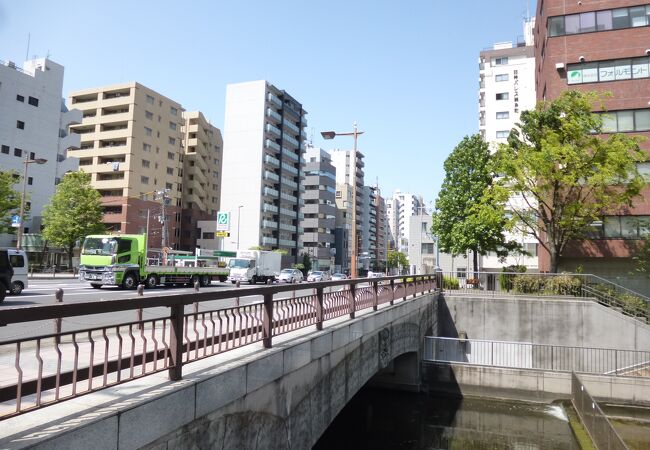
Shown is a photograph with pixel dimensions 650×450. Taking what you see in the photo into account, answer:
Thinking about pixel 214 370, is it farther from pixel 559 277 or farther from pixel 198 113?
pixel 198 113

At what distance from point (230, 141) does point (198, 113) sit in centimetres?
1053

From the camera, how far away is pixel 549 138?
2567 centimetres

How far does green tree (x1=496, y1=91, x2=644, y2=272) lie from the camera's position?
2470 cm

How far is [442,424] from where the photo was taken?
57.7 feet

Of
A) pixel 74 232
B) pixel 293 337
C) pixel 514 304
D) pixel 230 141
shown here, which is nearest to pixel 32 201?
pixel 74 232

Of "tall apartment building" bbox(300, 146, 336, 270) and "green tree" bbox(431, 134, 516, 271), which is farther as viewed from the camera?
"tall apartment building" bbox(300, 146, 336, 270)

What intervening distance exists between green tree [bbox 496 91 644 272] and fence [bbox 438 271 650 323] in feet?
6.34

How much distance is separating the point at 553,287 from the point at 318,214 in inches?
2757

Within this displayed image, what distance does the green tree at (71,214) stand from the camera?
156ft

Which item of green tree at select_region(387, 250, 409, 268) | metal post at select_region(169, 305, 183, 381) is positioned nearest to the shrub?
metal post at select_region(169, 305, 183, 381)

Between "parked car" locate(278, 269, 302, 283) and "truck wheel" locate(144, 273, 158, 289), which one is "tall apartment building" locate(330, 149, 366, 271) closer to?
"parked car" locate(278, 269, 302, 283)

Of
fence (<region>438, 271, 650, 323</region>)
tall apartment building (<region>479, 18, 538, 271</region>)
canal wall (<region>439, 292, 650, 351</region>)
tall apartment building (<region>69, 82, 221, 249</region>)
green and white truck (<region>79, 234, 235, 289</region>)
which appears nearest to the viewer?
canal wall (<region>439, 292, 650, 351</region>)

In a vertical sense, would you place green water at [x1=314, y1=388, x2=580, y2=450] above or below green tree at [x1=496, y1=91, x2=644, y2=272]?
below

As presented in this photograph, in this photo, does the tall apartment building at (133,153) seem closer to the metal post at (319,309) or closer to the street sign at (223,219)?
the street sign at (223,219)
